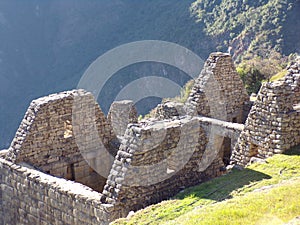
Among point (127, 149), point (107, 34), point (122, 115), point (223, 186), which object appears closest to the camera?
point (127, 149)

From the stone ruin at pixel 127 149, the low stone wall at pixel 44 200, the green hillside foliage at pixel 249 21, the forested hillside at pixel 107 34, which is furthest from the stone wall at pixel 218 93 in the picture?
the green hillside foliage at pixel 249 21

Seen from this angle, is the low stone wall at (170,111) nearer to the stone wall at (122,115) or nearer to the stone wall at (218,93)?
the stone wall at (218,93)

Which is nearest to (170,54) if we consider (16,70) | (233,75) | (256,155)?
(16,70)

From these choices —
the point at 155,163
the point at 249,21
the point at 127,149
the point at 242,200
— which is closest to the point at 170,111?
the point at 155,163

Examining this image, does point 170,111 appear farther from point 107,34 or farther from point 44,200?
point 107,34

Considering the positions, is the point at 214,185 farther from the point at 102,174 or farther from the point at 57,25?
the point at 57,25

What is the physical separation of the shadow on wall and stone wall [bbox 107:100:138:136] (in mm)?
6351

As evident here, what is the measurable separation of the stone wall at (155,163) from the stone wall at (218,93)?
4.67 metres

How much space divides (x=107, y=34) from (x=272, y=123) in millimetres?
81730

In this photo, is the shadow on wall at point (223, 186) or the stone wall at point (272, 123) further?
the stone wall at point (272, 123)

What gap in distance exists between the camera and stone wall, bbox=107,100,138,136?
15648 mm

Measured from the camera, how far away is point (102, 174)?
1306 centimetres

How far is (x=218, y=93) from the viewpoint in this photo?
1502 cm

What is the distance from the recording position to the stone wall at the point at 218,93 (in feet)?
48.6
